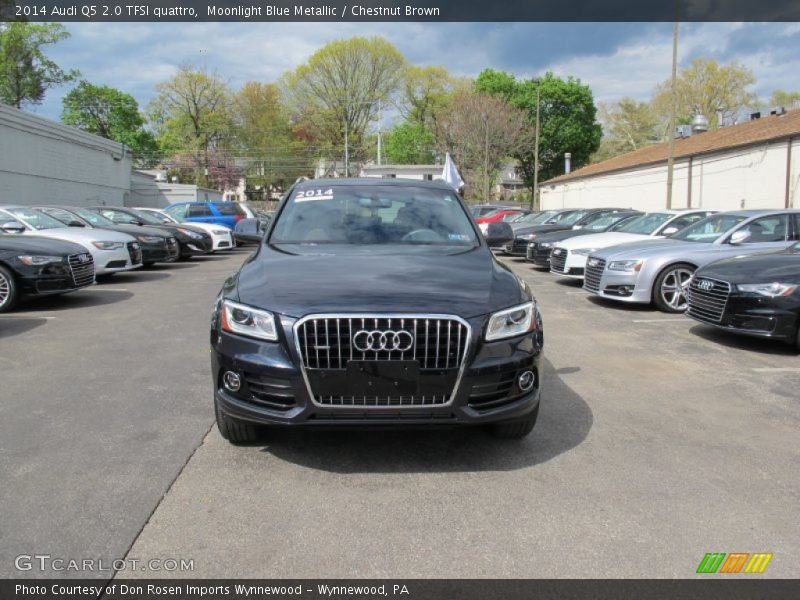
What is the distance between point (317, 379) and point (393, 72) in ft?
200

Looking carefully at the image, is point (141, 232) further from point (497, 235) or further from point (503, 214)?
point (503, 214)

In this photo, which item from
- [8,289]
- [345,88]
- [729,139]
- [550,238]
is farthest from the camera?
[345,88]

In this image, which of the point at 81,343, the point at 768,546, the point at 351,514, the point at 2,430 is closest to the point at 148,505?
the point at 351,514

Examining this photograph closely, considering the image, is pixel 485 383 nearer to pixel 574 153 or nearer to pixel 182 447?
pixel 182 447

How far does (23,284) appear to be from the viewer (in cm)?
862

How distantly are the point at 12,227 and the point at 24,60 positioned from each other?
52.3m

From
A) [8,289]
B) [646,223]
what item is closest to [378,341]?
[8,289]

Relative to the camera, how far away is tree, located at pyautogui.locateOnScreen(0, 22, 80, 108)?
51.1m

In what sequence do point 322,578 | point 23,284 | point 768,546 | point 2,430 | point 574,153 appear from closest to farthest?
1. point 322,578
2. point 768,546
3. point 2,430
4. point 23,284
5. point 574,153

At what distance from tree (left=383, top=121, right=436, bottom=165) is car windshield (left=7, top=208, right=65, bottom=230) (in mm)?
54792

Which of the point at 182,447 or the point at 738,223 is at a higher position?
the point at 738,223

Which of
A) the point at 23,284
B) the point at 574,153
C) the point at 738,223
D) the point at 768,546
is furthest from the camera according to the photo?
the point at 574,153

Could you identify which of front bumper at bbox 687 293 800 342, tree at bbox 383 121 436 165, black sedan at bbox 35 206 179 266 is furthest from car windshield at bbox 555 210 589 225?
tree at bbox 383 121 436 165

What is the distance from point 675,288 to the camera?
9070 mm
